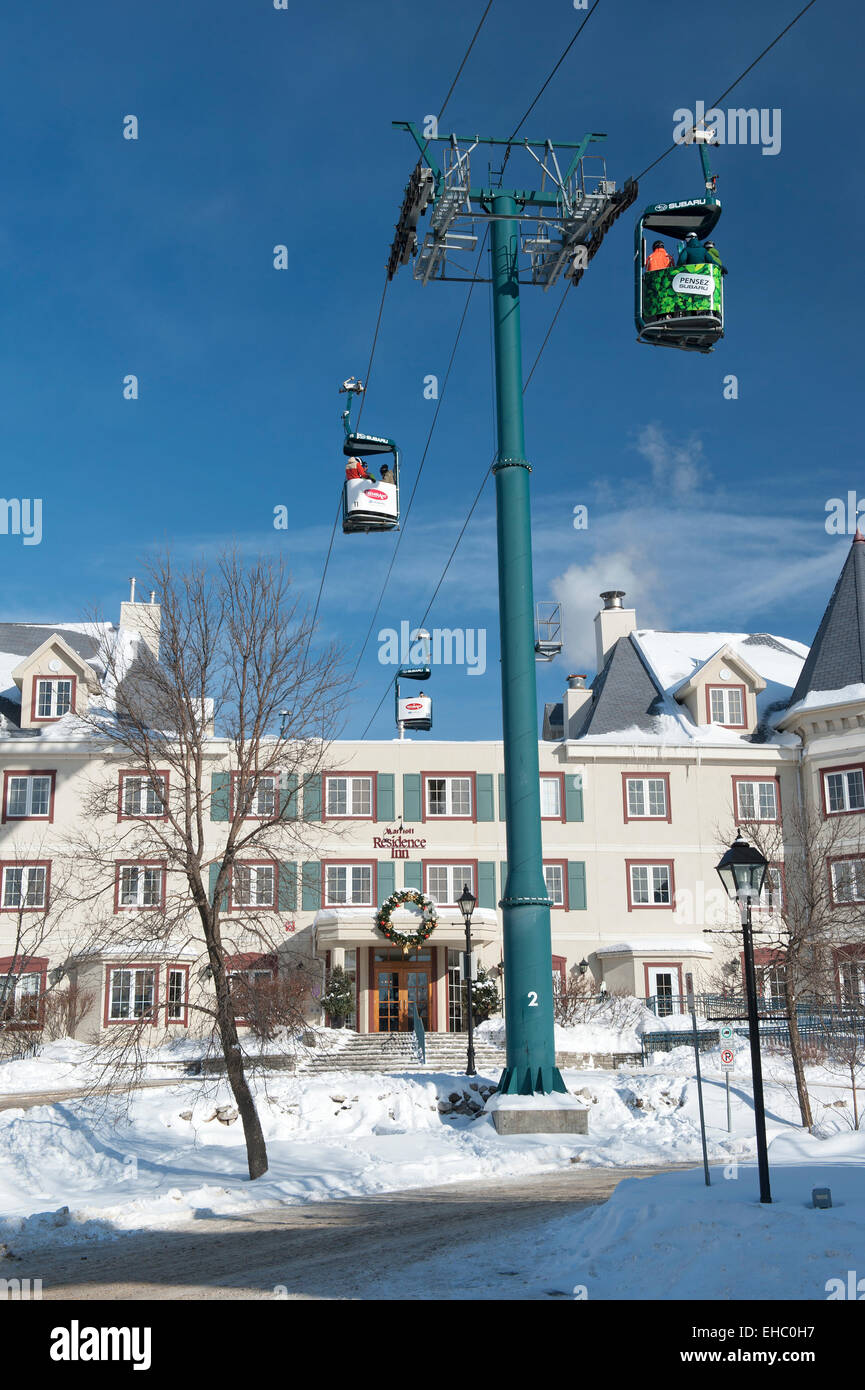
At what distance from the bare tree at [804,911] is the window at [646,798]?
2.86m

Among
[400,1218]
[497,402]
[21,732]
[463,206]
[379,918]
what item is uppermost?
[463,206]

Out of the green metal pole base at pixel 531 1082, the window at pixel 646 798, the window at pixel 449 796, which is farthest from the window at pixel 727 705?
the green metal pole base at pixel 531 1082

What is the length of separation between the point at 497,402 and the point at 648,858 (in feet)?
67.3

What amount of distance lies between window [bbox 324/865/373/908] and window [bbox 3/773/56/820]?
29.5 ft

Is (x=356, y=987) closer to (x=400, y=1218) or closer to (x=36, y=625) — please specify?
(x=36, y=625)

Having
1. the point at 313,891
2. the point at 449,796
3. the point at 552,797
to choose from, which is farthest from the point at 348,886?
the point at 552,797

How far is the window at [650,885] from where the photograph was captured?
39.8 metres

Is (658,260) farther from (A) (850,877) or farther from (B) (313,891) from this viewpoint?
(B) (313,891)

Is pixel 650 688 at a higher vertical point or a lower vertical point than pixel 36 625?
lower

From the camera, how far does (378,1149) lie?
813 inches

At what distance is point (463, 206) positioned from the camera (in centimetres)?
2302

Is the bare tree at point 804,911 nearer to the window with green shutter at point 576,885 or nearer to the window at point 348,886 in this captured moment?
the window with green shutter at point 576,885
